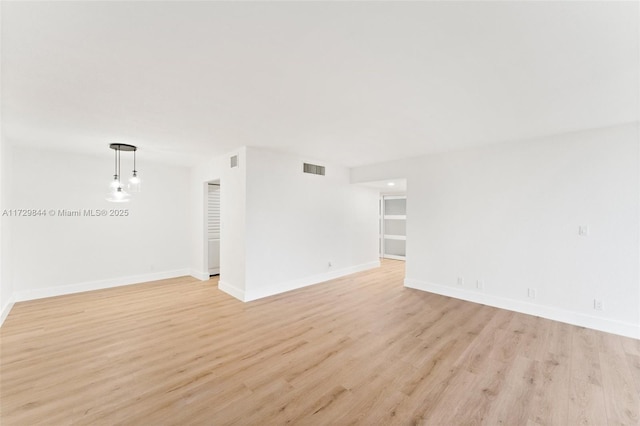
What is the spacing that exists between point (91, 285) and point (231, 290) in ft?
9.03

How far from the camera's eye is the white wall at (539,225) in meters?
3.21

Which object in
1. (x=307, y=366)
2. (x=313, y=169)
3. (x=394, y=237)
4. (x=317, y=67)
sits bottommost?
(x=307, y=366)

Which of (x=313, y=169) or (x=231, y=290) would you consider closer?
(x=231, y=290)

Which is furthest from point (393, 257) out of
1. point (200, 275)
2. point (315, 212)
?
point (200, 275)

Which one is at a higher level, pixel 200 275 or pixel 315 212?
pixel 315 212

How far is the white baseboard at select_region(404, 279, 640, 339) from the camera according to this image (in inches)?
125

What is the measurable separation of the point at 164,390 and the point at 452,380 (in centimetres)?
242

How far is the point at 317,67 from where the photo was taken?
6.51 feet

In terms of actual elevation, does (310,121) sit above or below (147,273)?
above

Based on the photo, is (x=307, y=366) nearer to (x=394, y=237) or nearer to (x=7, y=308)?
(x=7, y=308)

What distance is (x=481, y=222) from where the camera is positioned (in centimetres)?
425

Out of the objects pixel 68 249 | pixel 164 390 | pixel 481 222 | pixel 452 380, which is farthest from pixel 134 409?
pixel 481 222

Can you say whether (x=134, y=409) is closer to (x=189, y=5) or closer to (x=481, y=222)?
(x=189, y=5)

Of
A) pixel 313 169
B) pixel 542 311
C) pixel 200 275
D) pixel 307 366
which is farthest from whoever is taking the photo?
pixel 200 275
